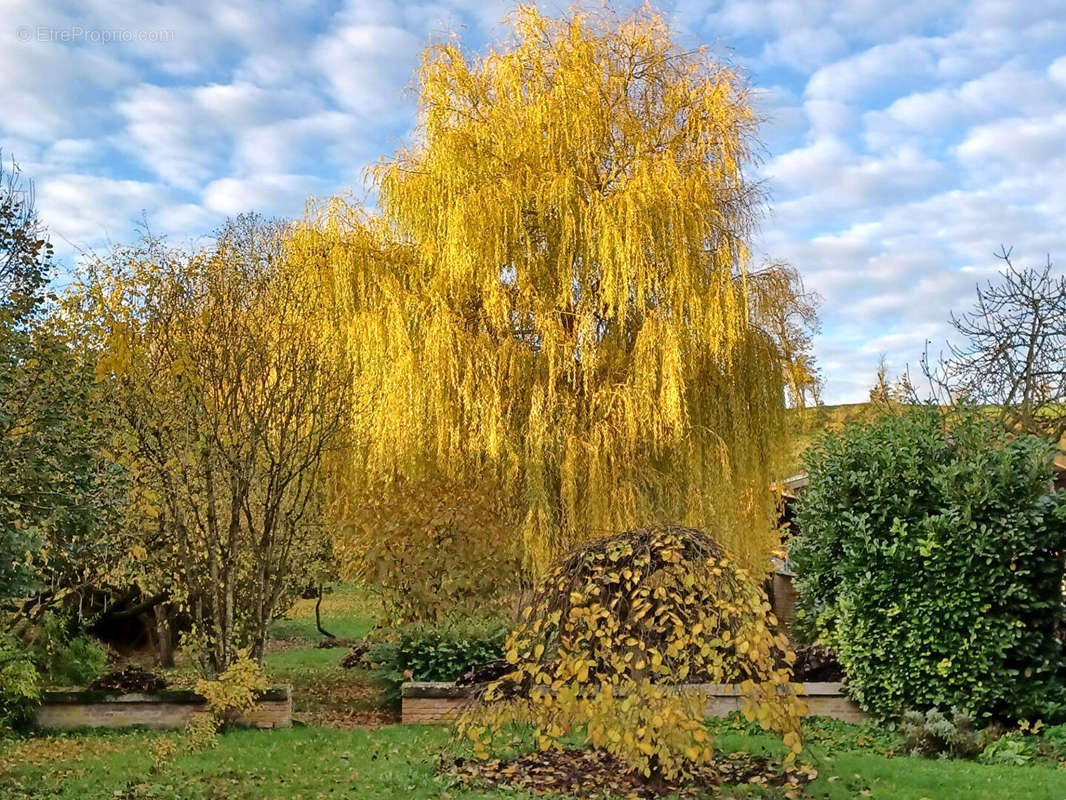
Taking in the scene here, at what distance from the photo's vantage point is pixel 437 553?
988cm

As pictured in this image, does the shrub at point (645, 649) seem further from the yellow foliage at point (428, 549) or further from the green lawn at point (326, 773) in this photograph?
the yellow foliage at point (428, 549)

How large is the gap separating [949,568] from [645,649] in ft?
10.9

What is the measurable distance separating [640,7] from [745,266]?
407cm

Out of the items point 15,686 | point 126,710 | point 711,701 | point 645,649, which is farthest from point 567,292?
point 15,686

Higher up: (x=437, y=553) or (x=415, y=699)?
(x=437, y=553)

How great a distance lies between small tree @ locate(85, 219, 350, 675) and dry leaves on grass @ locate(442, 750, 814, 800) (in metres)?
3.36

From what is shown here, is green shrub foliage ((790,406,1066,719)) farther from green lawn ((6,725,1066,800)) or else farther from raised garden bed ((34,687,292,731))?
raised garden bed ((34,687,292,731))

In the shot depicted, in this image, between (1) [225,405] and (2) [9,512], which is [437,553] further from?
(2) [9,512]

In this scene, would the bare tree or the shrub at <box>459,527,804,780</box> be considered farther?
the bare tree

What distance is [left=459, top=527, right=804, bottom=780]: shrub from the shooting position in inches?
207

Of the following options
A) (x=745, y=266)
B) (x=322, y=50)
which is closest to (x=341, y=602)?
(x=745, y=266)

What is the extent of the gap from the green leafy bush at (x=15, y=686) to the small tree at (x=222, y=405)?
138cm

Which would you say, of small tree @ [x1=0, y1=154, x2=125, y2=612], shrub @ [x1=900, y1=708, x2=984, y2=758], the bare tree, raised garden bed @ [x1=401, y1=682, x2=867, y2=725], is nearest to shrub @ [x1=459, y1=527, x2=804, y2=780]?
shrub @ [x1=900, y1=708, x2=984, y2=758]

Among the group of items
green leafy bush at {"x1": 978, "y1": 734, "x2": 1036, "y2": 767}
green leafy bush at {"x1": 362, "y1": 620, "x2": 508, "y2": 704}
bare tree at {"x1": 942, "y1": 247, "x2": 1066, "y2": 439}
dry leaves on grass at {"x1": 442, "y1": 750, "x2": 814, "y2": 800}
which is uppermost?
bare tree at {"x1": 942, "y1": 247, "x2": 1066, "y2": 439}
